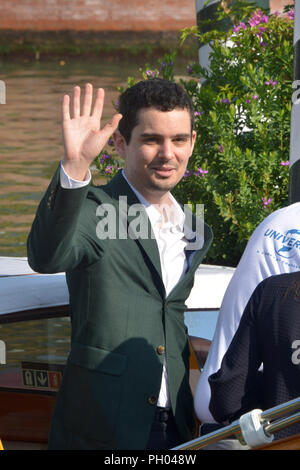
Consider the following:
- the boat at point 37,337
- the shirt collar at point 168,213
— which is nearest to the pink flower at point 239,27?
the boat at point 37,337

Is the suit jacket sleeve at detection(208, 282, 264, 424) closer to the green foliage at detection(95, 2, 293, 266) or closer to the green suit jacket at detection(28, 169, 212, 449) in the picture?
the green suit jacket at detection(28, 169, 212, 449)

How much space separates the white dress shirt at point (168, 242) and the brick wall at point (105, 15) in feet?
86.9

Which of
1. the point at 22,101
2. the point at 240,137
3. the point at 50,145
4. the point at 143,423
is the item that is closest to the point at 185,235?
the point at 143,423

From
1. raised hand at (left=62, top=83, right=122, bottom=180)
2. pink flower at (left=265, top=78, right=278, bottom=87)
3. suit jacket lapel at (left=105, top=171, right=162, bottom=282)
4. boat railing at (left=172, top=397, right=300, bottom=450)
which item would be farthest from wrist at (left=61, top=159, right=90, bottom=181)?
pink flower at (left=265, top=78, right=278, bottom=87)

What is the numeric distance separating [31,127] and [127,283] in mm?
15785

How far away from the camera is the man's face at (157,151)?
2789 mm

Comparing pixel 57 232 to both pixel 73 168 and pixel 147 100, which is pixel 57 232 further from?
pixel 147 100

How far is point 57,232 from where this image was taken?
248cm

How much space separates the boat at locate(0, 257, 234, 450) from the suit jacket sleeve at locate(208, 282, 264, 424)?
99 cm

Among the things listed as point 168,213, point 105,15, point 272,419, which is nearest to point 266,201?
point 168,213

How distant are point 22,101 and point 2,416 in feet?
56.6

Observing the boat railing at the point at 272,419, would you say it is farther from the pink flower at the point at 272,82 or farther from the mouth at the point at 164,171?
the pink flower at the point at 272,82

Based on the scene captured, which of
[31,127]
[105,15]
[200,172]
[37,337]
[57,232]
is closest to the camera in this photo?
[57,232]

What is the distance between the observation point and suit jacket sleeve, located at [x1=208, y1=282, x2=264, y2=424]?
6.94 ft
